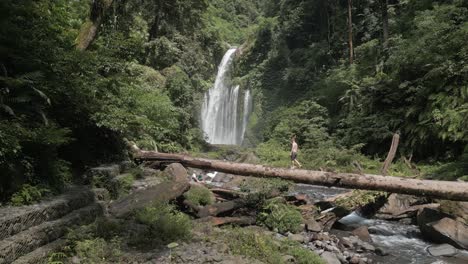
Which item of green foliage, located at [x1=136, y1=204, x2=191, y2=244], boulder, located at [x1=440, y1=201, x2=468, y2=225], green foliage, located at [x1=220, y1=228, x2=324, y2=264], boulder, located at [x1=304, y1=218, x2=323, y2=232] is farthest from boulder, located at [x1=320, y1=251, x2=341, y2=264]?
boulder, located at [x1=440, y1=201, x2=468, y2=225]

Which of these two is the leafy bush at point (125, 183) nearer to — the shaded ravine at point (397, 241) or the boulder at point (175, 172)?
the boulder at point (175, 172)

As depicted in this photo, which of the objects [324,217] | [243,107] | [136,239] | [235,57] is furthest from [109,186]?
[235,57]

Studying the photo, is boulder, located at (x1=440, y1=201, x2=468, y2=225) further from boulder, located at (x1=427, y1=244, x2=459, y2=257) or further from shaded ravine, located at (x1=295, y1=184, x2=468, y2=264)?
boulder, located at (x1=427, y1=244, x2=459, y2=257)

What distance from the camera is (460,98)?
1359 centimetres

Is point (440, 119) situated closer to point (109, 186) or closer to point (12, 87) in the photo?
point (109, 186)

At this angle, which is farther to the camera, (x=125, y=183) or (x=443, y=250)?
(x=125, y=183)

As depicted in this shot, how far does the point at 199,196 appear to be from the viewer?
929 cm

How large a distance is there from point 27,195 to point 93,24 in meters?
6.07

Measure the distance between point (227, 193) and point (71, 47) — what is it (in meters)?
5.31

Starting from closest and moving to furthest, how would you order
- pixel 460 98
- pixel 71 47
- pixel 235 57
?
pixel 71 47 → pixel 460 98 → pixel 235 57

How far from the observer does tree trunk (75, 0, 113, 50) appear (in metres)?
9.59

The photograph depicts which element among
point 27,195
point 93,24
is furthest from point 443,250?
point 93,24

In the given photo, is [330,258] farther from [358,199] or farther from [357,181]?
[358,199]

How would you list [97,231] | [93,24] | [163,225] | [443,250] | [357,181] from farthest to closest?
1. [93,24]
2. [357,181]
3. [443,250]
4. [163,225]
5. [97,231]
